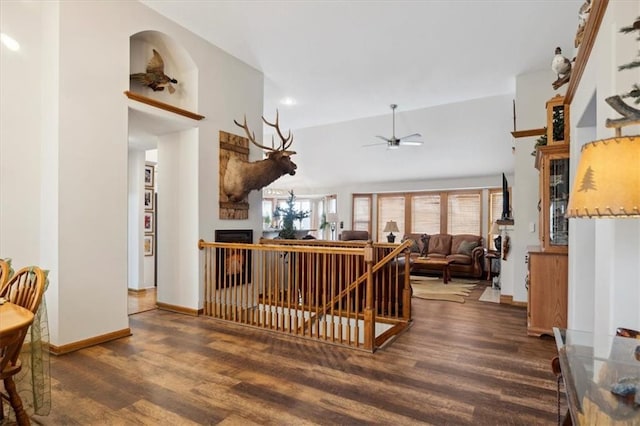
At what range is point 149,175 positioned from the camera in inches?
246

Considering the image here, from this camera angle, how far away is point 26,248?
319cm

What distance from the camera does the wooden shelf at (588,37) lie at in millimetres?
2090

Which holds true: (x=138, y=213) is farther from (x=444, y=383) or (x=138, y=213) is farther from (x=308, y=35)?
(x=444, y=383)

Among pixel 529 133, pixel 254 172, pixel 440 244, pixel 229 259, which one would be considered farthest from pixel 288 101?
pixel 440 244

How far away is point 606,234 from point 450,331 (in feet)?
7.67

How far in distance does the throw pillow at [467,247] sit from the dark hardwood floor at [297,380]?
4.73 m

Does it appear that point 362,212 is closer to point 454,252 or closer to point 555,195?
point 454,252

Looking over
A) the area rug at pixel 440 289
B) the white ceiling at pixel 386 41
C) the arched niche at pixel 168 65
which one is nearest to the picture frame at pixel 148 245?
the arched niche at pixel 168 65

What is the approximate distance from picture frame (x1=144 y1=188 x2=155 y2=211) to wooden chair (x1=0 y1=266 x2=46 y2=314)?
14.2 ft

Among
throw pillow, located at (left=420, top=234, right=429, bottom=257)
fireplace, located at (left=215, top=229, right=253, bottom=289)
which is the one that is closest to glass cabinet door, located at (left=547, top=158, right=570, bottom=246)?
fireplace, located at (left=215, top=229, right=253, bottom=289)

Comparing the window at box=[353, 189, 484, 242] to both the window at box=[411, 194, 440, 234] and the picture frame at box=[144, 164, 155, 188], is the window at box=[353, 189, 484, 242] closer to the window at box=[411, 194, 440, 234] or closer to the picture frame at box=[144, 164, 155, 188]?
the window at box=[411, 194, 440, 234]

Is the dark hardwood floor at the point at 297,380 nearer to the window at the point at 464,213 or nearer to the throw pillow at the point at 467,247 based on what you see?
the throw pillow at the point at 467,247

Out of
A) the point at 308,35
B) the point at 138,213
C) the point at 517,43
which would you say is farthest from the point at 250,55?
the point at 517,43

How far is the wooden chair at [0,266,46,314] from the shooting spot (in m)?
1.73
